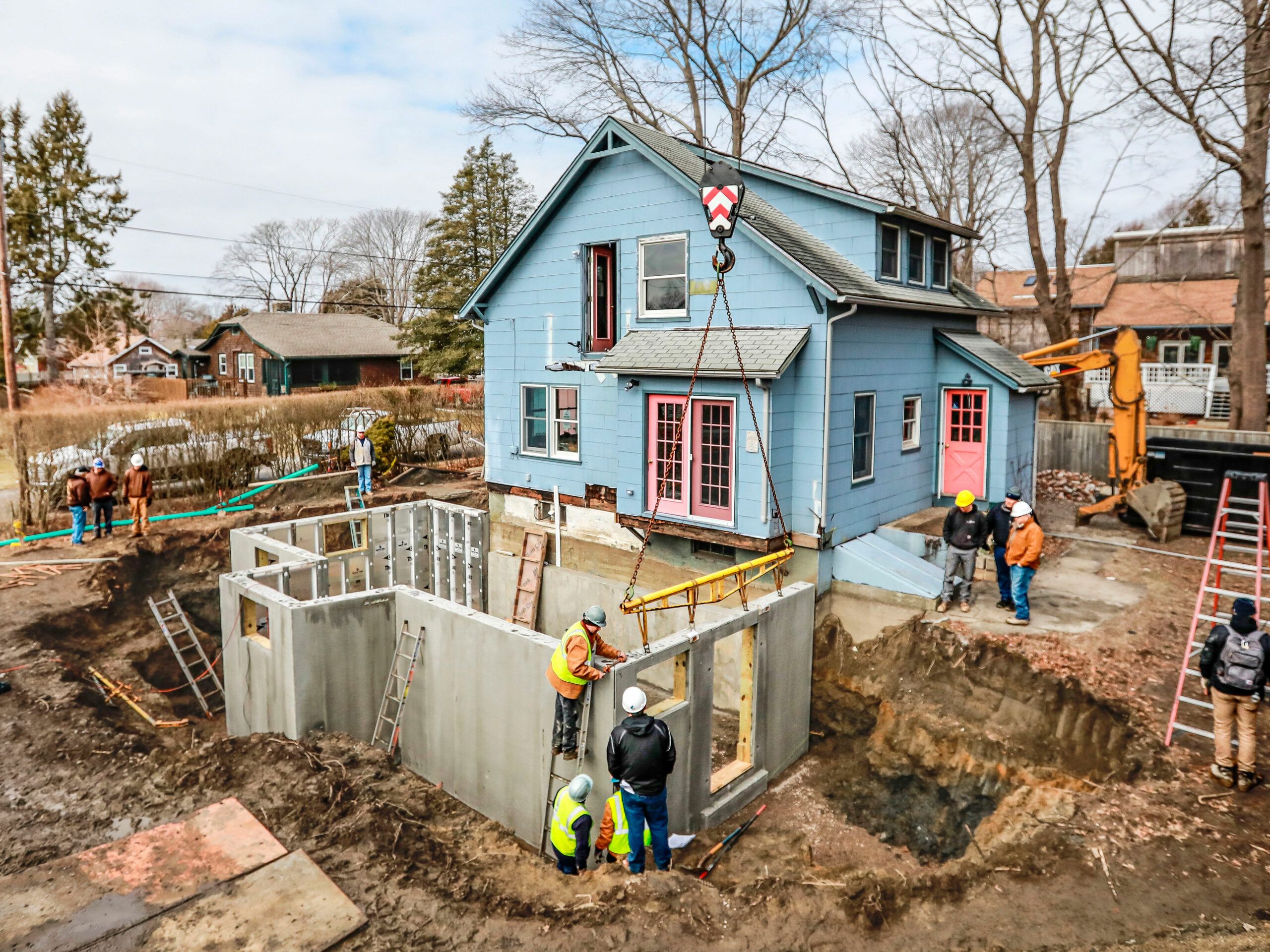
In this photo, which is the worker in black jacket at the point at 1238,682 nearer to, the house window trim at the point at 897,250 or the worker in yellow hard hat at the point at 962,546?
the worker in yellow hard hat at the point at 962,546

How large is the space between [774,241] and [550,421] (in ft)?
22.7

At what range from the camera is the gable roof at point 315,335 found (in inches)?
1692

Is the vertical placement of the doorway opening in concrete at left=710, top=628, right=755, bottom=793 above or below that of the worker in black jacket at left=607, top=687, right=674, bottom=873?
below

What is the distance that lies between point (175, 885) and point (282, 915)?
1213 mm

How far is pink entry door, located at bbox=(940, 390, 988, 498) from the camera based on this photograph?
16969mm

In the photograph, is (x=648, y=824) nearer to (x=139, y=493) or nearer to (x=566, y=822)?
(x=566, y=822)

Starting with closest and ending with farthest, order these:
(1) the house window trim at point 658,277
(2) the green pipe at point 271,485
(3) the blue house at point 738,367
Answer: (3) the blue house at point 738,367 → (1) the house window trim at point 658,277 → (2) the green pipe at point 271,485

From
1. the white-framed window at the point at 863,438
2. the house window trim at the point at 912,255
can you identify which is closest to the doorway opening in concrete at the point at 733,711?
the white-framed window at the point at 863,438

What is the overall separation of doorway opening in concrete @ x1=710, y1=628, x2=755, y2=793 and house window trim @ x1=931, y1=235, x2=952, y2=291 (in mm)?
8835

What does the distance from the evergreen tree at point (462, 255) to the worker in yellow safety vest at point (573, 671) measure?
1132 inches

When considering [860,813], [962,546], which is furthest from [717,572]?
[860,813]

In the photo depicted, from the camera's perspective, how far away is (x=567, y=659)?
9.29m

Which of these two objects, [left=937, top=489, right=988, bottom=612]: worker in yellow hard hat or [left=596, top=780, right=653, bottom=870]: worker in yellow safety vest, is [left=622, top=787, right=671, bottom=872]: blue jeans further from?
[left=937, top=489, right=988, bottom=612]: worker in yellow hard hat

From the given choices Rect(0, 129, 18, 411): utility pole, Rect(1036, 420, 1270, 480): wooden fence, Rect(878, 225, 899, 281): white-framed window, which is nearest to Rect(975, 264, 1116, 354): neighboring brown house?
Rect(1036, 420, 1270, 480): wooden fence
